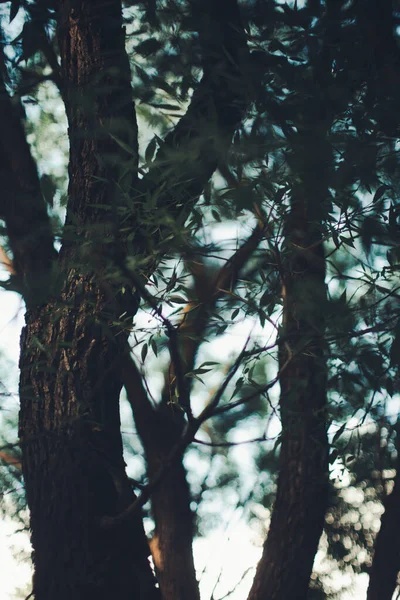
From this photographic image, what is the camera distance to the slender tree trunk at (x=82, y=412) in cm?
181

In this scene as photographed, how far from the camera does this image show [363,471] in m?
2.56

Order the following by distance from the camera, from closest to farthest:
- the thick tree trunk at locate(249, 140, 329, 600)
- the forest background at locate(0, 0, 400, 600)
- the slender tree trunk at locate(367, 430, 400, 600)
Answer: the forest background at locate(0, 0, 400, 600) < the thick tree trunk at locate(249, 140, 329, 600) < the slender tree trunk at locate(367, 430, 400, 600)

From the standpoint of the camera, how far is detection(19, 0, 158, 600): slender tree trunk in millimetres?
1812

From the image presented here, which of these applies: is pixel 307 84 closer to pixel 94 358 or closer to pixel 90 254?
pixel 90 254

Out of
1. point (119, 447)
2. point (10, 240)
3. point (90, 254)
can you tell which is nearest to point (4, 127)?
point (10, 240)

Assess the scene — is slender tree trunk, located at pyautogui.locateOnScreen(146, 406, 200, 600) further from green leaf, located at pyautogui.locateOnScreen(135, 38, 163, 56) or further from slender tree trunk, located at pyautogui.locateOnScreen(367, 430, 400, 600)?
green leaf, located at pyautogui.locateOnScreen(135, 38, 163, 56)

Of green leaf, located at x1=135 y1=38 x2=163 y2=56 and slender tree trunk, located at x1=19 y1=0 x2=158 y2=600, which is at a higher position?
green leaf, located at x1=135 y1=38 x2=163 y2=56

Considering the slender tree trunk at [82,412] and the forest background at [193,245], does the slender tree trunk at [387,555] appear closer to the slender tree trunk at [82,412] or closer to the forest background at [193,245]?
the forest background at [193,245]

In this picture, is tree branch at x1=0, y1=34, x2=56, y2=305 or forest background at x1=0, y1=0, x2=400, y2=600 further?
tree branch at x1=0, y1=34, x2=56, y2=305

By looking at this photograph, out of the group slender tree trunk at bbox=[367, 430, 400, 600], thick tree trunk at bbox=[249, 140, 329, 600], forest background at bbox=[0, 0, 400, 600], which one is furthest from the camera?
slender tree trunk at bbox=[367, 430, 400, 600]

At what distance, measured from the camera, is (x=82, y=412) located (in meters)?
1.95

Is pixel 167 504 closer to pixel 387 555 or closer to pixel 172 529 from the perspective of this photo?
pixel 172 529

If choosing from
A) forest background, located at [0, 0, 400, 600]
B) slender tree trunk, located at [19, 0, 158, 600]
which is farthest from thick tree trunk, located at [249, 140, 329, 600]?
slender tree trunk, located at [19, 0, 158, 600]

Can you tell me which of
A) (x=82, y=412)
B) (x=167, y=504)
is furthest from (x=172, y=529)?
(x=82, y=412)
